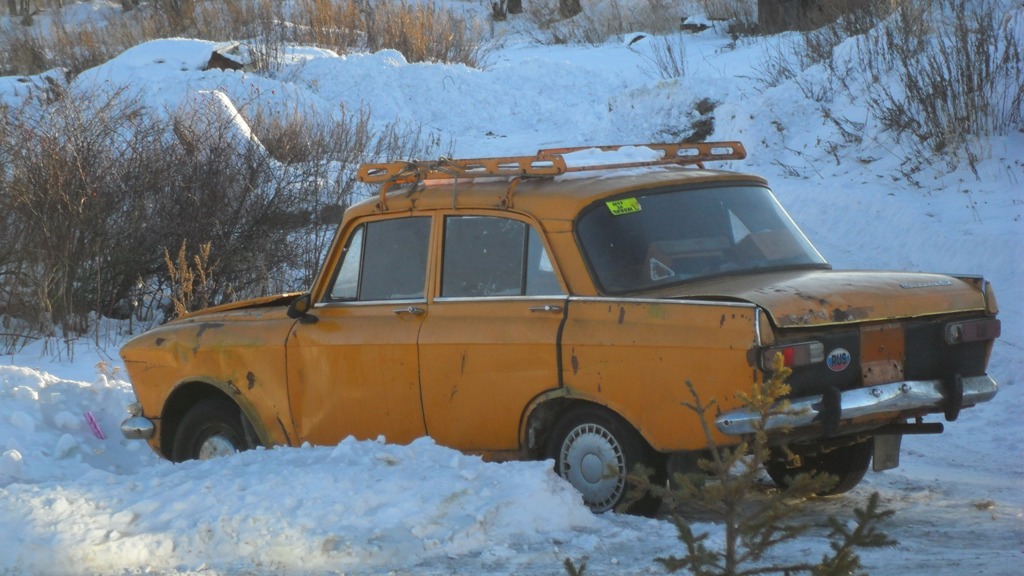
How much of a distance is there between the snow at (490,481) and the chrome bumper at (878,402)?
51cm

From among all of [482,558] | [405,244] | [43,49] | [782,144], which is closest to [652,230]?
[405,244]

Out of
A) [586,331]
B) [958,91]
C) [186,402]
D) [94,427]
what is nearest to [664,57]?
[958,91]

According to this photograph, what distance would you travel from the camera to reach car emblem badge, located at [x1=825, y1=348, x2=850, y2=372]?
5.30m

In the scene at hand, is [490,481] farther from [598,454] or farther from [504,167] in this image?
[504,167]

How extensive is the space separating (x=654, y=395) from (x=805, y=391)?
0.62 m

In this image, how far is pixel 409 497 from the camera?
5.53 m

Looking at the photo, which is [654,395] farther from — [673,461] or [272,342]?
[272,342]

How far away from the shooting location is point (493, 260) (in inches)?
245

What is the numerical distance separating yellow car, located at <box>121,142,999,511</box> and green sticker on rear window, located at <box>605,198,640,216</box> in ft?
0.04

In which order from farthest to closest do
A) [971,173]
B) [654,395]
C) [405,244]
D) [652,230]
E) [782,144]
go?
[782,144] → [971,173] → [405,244] → [652,230] → [654,395]

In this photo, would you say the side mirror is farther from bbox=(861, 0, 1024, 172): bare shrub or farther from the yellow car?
bbox=(861, 0, 1024, 172): bare shrub

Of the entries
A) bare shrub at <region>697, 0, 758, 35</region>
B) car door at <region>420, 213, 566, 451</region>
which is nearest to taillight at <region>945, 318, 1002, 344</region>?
car door at <region>420, 213, 566, 451</region>

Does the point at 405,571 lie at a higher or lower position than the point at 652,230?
lower

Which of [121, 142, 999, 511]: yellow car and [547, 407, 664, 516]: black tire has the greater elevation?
[121, 142, 999, 511]: yellow car
